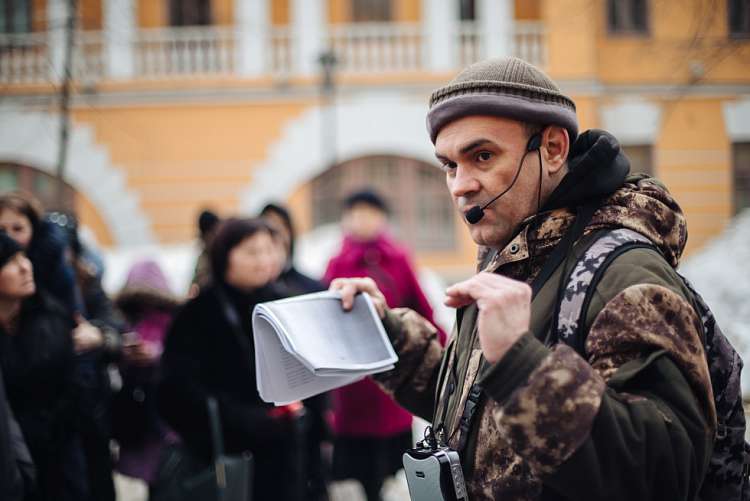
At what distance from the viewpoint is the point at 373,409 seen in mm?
5074

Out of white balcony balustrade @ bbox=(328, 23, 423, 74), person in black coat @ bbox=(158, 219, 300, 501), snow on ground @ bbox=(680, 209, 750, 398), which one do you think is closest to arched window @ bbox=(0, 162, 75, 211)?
white balcony balustrade @ bbox=(328, 23, 423, 74)

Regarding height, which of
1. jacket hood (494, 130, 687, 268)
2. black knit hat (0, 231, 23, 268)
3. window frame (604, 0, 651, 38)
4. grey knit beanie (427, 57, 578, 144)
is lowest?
black knit hat (0, 231, 23, 268)

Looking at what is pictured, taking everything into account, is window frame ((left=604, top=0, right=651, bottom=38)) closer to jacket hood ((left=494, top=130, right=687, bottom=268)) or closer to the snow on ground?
the snow on ground

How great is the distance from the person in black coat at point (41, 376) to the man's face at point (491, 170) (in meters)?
2.28

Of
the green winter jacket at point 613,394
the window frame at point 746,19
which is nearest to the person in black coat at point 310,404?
the window frame at point 746,19

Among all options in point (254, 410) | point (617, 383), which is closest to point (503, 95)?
point (617, 383)

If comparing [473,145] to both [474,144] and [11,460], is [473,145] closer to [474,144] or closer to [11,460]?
[474,144]

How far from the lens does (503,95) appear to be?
1680 millimetres

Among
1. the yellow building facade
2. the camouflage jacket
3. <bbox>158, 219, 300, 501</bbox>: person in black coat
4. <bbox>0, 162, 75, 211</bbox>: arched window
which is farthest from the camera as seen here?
<bbox>0, 162, 75, 211</bbox>: arched window

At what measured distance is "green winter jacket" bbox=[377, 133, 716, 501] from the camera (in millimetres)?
1378

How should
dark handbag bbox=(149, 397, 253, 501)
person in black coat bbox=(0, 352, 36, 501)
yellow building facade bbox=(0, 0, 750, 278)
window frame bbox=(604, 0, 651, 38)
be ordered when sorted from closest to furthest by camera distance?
person in black coat bbox=(0, 352, 36, 501) < dark handbag bbox=(149, 397, 253, 501) < window frame bbox=(604, 0, 651, 38) < yellow building facade bbox=(0, 0, 750, 278)

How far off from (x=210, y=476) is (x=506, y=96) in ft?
8.95

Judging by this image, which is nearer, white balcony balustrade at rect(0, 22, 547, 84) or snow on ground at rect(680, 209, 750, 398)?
snow on ground at rect(680, 209, 750, 398)

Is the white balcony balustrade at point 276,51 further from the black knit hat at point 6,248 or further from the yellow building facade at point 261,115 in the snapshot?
the black knit hat at point 6,248
